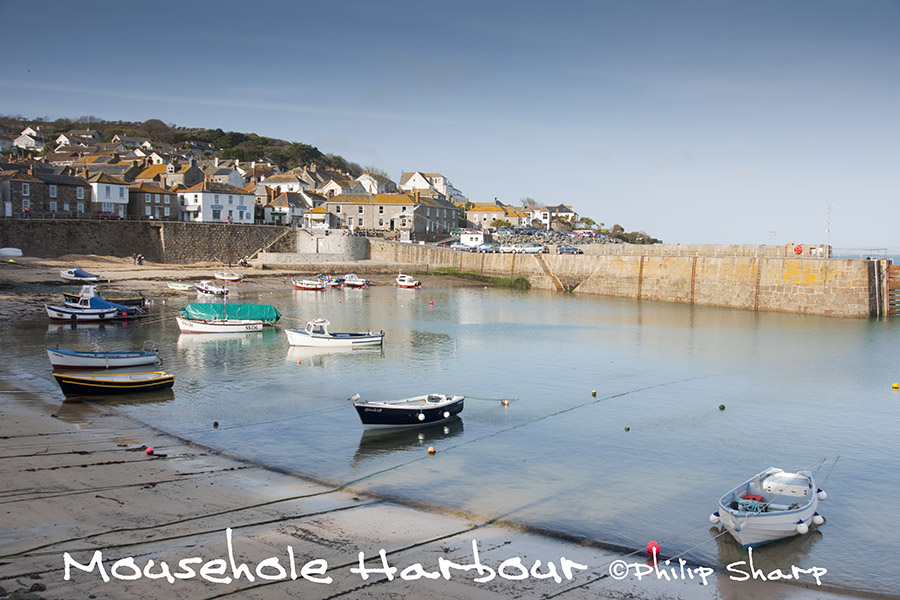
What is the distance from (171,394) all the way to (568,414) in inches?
557

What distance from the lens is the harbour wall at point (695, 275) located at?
5347cm

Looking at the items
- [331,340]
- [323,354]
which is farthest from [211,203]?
[323,354]

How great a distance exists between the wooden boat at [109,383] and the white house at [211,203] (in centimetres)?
5406

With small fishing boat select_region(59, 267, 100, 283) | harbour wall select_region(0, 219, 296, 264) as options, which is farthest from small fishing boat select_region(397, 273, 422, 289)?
small fishing boat select_region(59, 267, 100, 283)

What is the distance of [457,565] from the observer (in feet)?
39.2

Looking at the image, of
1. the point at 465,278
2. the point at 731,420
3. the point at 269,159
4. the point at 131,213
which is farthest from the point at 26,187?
the point at 269,159

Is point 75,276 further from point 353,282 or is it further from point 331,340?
point 331,340

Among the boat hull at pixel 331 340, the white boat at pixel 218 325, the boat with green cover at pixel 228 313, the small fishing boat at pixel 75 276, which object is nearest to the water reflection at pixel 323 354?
the boat hull at pixel 331 340

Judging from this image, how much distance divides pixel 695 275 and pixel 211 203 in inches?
2039

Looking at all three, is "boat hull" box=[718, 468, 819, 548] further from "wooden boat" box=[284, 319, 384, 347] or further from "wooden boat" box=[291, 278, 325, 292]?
"wooden boat" box=[291, 278, 325, 292]

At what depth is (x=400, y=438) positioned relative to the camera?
21.0m

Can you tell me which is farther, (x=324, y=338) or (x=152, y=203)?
(x=152, y=203)

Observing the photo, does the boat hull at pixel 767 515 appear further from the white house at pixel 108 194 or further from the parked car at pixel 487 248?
the white house at pixel 108 194

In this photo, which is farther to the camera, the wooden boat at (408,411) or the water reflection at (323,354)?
the water reflection at (323,354)
